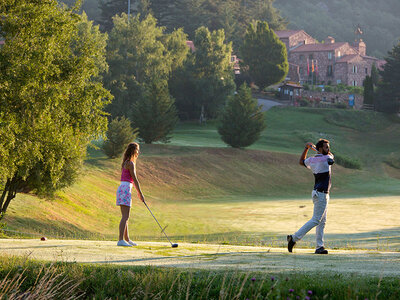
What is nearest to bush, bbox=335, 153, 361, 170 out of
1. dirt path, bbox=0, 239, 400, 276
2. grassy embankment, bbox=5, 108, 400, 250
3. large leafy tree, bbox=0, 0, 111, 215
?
grassy embankment, bbox=5, 108, 400, 250

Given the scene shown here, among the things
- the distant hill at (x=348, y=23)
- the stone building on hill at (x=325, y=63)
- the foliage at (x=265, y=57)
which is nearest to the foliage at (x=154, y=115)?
the foliage at (x=265, y=57)

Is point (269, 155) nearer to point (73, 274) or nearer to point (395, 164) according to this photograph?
point (395, 164)

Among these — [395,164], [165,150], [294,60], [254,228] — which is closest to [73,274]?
[254,228]

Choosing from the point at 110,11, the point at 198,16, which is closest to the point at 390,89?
the point at 198,16

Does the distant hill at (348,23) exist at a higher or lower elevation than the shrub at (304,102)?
higher

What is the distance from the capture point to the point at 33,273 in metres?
10.4

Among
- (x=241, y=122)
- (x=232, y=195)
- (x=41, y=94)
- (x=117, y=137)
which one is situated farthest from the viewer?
(x=241, y=122)

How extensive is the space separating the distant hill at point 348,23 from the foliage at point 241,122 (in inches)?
4933

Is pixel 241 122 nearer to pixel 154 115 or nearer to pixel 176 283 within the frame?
pixel 154 115

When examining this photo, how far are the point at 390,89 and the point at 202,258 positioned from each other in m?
81.6

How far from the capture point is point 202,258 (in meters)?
12.3

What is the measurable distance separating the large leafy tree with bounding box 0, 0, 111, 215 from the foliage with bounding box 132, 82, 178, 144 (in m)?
27.5

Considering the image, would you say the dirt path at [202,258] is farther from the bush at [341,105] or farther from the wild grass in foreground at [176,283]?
the bush at [341,105]

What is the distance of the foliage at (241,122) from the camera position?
5653 cm
